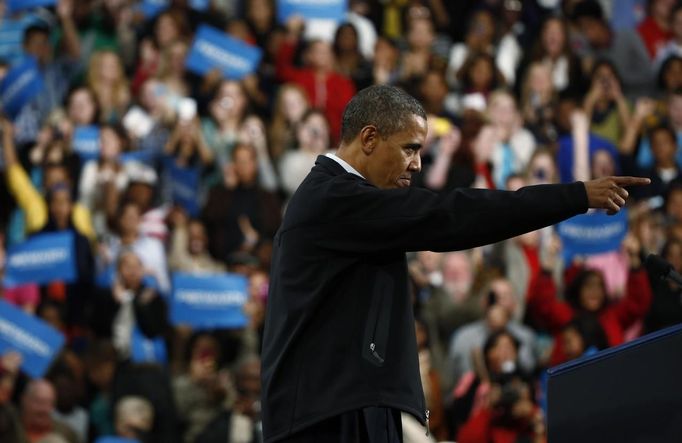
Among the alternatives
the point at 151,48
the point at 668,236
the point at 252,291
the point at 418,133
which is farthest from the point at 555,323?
the point at 418,133

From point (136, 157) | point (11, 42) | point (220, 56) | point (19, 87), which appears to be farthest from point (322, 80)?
point (11, 42)

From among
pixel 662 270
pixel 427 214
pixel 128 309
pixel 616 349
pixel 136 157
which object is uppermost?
pixel 427 214

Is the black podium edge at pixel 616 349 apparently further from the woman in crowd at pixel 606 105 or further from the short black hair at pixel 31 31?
the short black hair at pixel 31 31

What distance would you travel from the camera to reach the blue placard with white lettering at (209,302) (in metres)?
9.23

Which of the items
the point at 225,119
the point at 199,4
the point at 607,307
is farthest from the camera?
the point at 199,4

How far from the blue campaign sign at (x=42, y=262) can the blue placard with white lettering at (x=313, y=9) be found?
3.20 m

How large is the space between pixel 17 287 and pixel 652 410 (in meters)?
6.47

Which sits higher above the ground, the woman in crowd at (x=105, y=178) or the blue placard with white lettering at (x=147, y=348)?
the woman in crowd at (x=105, y=178)

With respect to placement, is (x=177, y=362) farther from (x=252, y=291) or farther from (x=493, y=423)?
(x=493, y=423)

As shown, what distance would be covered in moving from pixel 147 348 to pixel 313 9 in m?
3.73

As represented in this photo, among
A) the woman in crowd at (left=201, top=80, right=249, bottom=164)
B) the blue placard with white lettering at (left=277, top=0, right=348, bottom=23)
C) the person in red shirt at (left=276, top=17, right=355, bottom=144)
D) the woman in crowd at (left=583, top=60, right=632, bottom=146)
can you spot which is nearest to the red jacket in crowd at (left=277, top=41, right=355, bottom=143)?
the person in red shirt at (left=276, top=17, right=355, bottom=144)

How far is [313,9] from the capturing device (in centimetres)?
1190

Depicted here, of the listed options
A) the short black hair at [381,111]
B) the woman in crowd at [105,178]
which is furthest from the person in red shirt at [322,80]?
the short black hair at [381,111]

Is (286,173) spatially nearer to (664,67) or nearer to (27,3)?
(27,3)
